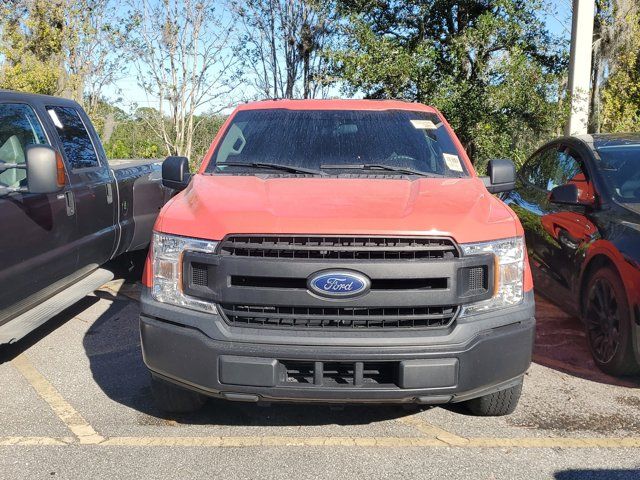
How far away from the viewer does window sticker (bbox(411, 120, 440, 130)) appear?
4.70m

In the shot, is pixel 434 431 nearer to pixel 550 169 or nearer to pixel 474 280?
pixel 474 280

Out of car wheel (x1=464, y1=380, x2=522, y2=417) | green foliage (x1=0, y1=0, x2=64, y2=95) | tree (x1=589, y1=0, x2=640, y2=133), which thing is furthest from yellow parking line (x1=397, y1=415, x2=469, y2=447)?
tree (x1=589, y1=0, x2=640, y2=133)

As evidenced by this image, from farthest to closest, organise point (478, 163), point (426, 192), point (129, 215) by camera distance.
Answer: point (478, 163) → point (129, 215) → point (426, 192)

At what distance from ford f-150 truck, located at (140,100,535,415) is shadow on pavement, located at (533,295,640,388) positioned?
153 centimetres

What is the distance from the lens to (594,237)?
472 centimetres

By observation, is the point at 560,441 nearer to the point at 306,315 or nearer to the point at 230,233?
the point at 306,315

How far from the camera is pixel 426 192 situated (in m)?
3.67

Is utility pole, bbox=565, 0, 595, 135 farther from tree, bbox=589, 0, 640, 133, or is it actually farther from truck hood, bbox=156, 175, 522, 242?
truck hood, bbox=156, 175, 522, 242

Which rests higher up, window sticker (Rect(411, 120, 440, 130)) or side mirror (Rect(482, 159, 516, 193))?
window sticker (Rect(411, 120, 440, 130))

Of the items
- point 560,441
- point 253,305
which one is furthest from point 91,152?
point 560,441

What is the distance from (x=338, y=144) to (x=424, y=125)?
73 cm

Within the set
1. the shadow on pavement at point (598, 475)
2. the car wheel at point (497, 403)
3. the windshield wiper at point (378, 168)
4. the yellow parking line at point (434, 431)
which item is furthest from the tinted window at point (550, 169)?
the shadow on pavement at point (598, 475)

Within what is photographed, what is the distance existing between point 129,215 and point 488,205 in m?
4.13

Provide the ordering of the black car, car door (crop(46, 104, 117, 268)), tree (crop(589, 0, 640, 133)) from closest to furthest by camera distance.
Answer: the black car < car door (crop(46, 104, 117, 268)) < tree (crop(589, 0, 640, 133))
